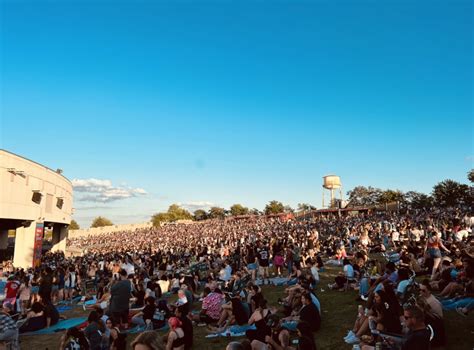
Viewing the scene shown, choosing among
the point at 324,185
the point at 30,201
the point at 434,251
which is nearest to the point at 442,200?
the point at 324,185

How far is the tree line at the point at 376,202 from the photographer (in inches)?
2299

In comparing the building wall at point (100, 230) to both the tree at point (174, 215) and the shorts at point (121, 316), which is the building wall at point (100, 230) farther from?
the shorts at point (121, 316)

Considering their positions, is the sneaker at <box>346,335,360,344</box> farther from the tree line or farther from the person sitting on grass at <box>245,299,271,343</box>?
the tree line

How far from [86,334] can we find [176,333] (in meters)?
1.55

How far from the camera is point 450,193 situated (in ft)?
200

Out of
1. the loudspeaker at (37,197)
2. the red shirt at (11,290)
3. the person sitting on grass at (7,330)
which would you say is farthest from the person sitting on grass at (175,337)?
the loudspeaker at (37,197)

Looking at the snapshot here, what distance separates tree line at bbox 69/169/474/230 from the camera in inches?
2299

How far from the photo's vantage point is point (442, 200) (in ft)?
202

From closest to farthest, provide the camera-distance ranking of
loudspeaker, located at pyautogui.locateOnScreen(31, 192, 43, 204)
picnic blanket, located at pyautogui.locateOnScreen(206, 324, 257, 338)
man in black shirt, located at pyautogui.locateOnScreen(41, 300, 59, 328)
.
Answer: picnic blanket, located at pyautogui.locateOnScreen(206, 324, 257, 338)
man in black shirt, located at pyautogui.locateOnScreen(41, 300, 59, 328)
loudspeaker, located at pyautogui.locateOnScreen(31, 192, 43, 204)

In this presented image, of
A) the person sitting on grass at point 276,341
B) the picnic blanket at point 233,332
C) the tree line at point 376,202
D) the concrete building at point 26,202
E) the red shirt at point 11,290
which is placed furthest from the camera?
the tree line at point 376,202

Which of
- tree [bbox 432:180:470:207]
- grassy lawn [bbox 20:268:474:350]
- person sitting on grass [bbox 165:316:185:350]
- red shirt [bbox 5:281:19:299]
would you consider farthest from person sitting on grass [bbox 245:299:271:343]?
tree [bbox 432:180:470:207]

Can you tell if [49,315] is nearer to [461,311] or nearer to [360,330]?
[360,330]

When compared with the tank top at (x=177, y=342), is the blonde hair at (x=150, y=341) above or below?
above

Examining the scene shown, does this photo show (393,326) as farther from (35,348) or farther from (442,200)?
(442,200)
